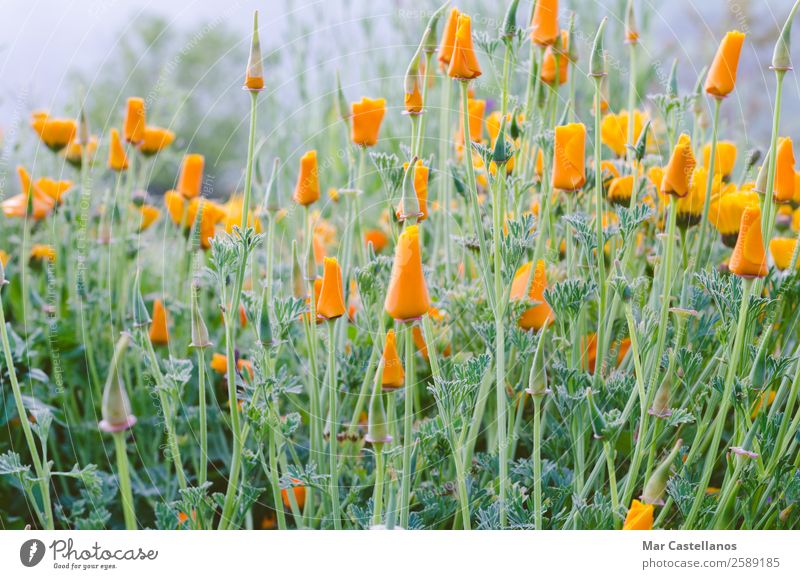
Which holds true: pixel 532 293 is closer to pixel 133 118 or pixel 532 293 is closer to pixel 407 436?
pixel 407 436

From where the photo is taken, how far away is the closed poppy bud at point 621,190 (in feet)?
2.58

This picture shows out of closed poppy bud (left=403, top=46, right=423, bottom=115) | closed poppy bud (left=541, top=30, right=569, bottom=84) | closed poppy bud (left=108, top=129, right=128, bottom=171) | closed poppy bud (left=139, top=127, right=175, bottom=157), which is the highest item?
closed poppy bud (left=541, top=30, right=569, bottom=84)

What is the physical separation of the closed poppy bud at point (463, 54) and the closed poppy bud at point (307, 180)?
16 centimetres

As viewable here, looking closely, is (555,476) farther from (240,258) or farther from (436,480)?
(240,258)

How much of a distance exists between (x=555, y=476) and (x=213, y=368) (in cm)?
42

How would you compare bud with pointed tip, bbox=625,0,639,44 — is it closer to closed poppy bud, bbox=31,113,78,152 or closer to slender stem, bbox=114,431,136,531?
slender stem, bbox=114,431,136,531

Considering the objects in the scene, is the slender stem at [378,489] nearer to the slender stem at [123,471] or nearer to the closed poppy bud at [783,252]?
the slender stem at [123,471]

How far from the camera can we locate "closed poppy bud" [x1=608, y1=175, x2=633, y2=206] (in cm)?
79

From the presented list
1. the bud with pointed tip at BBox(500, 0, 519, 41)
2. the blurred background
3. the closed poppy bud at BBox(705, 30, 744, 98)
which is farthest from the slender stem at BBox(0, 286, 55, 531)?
the closed poppy bud at BBox(705, 30, 744, 98)

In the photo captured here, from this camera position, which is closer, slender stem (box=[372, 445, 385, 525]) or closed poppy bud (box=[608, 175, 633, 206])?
slender stem (box=[372, 445, 385, 525])

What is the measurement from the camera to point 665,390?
2.03 ft

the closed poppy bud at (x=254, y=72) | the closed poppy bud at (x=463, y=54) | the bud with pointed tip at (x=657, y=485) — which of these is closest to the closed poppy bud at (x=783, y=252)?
the bud with pointed tip at (x=657, y=485)

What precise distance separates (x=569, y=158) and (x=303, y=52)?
3.06ft

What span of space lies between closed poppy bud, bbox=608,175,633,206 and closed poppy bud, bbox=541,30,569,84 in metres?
0.12
